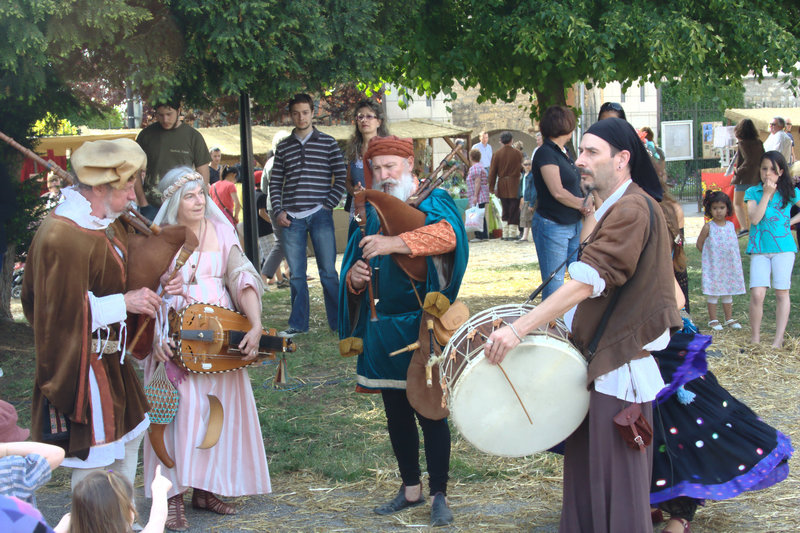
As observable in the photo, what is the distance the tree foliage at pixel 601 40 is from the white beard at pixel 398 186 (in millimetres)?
4345

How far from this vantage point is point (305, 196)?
8.13m

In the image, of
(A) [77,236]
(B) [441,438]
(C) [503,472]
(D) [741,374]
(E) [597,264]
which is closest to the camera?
(E) [597,264]

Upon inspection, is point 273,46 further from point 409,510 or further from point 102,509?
point 102,509

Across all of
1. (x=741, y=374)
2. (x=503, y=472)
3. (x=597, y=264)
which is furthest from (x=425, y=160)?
(x=597, y=264)

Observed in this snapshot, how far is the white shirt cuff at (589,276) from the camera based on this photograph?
9.87 feet

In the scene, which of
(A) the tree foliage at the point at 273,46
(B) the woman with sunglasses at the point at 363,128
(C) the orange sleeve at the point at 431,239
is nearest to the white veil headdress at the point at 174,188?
(C) the orange sleeve at the point at 431,239

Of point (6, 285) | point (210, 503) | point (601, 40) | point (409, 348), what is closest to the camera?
point (409, 348)

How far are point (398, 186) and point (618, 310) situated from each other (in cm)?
140

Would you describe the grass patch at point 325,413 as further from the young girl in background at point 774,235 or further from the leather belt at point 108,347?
the leather belt at point 108,347

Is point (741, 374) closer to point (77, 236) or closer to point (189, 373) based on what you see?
point (189, 373)

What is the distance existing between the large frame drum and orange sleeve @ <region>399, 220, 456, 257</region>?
653mm

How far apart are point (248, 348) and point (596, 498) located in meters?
1.88

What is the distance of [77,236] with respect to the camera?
3.41 m

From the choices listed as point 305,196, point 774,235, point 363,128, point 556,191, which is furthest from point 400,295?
point 774,235
